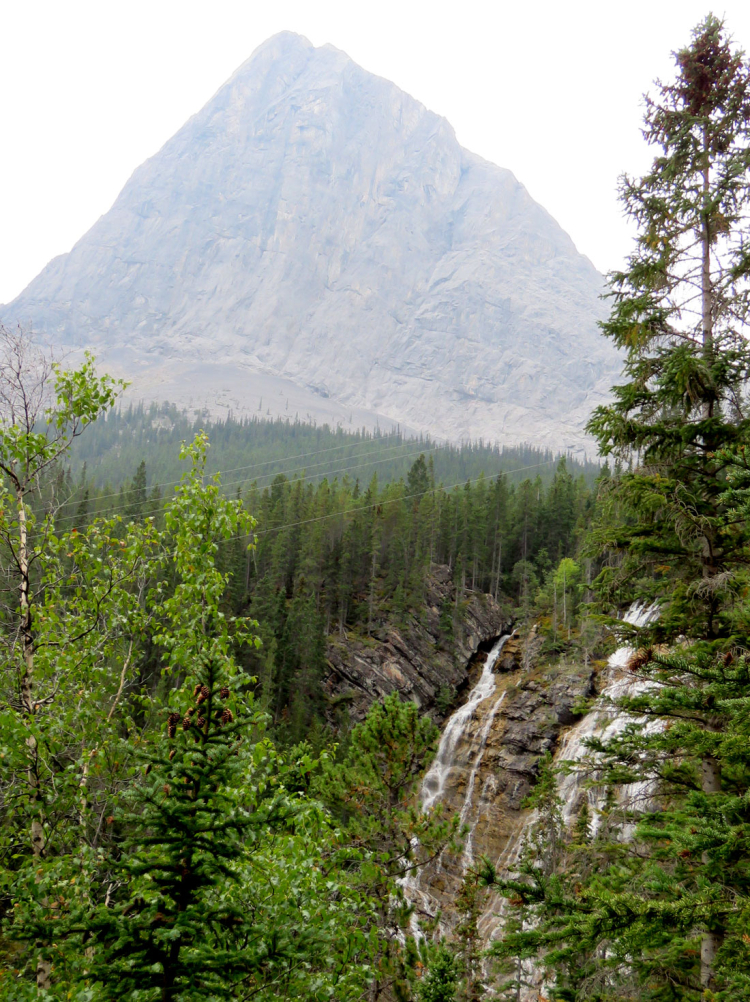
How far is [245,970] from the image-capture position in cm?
432

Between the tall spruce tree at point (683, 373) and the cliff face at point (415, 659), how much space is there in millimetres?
44342

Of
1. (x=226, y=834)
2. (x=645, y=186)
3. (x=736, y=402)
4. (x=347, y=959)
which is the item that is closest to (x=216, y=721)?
(x=226, y=834)

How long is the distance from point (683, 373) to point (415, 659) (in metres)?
50.9

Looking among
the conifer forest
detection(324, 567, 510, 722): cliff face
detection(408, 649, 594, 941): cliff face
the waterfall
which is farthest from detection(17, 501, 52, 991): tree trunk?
detection(324, 567, 510, 722): cliff face

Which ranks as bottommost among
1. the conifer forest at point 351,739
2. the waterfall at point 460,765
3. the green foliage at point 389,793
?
the waterfall at point 460,765

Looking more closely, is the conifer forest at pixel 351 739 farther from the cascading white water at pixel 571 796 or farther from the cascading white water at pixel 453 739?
the cascading white water at pixel 453 739

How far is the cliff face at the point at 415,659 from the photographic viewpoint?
5247 cm

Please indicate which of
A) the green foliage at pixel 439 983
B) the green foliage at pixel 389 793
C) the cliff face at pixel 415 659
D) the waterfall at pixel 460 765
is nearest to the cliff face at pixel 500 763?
the waterfall at pixel 460 765

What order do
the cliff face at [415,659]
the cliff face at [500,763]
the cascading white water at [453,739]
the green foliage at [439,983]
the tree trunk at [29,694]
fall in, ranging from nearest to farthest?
1. the tree trunk at [29,694]
2. the green foliage at [439,983]
3. the cliff face at [500,763]
4. the cascading white water at [453,739]
5. the cliff face at [415,659]

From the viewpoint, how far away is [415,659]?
5678 centimetres

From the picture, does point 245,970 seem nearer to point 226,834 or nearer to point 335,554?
point 226,834

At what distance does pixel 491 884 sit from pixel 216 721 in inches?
173

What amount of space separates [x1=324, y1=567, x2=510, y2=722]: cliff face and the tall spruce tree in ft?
145

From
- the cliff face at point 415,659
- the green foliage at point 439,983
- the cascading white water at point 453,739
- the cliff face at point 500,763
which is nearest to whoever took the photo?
the green foliage at point 439,983
